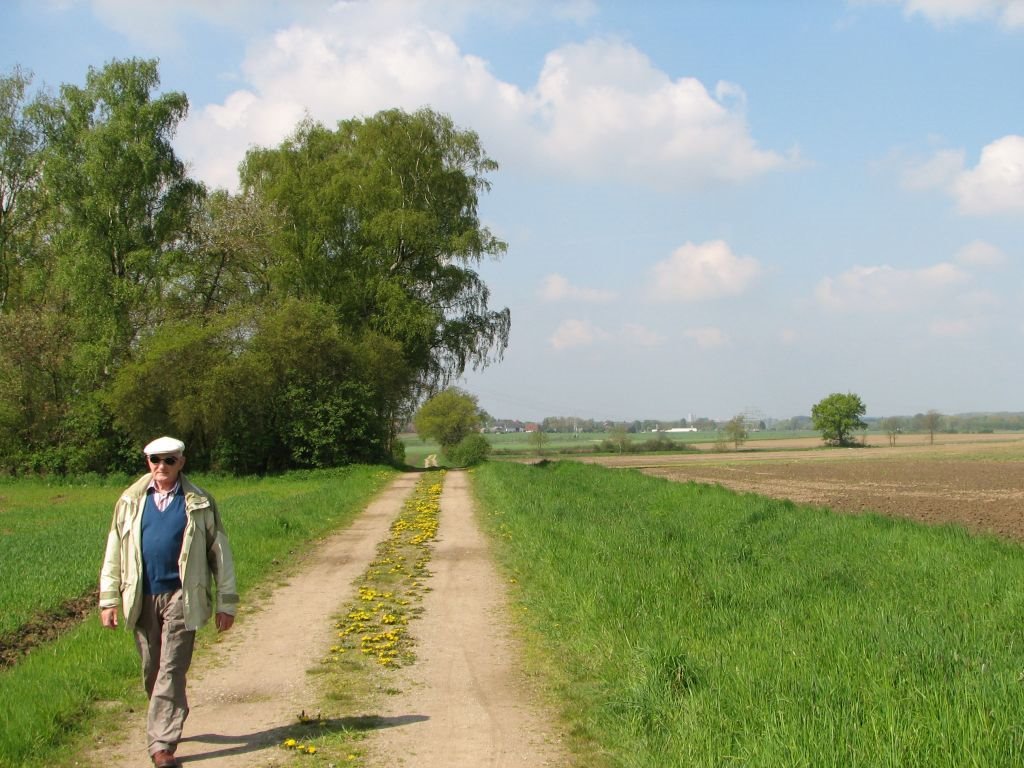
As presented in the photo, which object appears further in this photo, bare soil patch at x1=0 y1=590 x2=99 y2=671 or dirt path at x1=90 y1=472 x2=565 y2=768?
bare soil patch at x1=0 y1=590 x2=99 y2=671

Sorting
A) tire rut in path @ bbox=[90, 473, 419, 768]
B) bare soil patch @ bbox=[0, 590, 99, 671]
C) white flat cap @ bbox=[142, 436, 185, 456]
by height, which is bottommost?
bare soil patch @ bbox=[0, 590, 99, 671]

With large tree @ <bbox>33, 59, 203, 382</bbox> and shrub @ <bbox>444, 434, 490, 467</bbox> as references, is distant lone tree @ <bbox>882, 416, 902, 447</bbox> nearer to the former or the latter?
shrub @ <bbox>444, 434, 490, 467</bbox>

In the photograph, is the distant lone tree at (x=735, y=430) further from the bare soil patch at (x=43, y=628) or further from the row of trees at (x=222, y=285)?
the bare soil patch at (x=43, y=628)

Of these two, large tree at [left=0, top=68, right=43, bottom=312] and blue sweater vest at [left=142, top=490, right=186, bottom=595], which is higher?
large tree at [left=0, top=68, right=43, bottom=312]

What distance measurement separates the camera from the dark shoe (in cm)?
544

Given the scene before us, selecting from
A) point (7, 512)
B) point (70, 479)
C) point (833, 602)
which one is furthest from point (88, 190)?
point (833, 602)

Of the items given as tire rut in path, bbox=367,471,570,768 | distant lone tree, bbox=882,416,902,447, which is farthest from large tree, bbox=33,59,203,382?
distant lone tree, bbox=882,416,902,447

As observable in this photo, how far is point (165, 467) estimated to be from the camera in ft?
20.0

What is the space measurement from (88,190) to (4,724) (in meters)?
37.7

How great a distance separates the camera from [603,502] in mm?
21484

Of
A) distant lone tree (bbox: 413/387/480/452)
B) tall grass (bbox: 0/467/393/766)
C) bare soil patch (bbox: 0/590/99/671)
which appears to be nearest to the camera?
tall grass (bbox: 0/467/393/766)

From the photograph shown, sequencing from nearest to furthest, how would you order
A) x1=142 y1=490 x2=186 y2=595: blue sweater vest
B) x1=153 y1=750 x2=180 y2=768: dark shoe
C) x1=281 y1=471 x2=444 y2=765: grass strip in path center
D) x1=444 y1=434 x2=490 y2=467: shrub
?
1. x1=153 y1=750 x2=180 y2=768: dark shoe
2. x1=281 y1=471 x2=444 y2=765: grass strip in path center
3. x1=142 y1=490 x2=186 y2=595: blue sweater vest
4. x1=444 y1=434 x2=490 y2=467: shrub

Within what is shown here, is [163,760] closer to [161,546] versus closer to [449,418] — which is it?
[161,546]

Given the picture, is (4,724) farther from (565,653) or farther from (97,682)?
(565,653)
